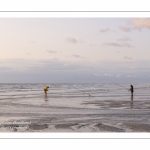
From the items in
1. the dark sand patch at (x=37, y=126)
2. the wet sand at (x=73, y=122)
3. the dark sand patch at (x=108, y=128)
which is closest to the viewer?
the dark sand patch at (x=108, y=128)

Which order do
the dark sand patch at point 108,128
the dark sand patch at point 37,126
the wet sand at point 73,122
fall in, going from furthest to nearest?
1. the dark sand patch at point 37,126
2. the wet sand at point 73,122
3. the dark sand patch at point 108,128

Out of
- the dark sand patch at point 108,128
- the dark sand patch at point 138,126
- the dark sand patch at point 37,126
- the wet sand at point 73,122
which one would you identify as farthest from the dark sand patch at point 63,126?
the dark sand patch at point 138,126

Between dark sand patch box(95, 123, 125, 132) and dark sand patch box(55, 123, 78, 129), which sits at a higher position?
dark sand patch box(55, 123, 78, 129)

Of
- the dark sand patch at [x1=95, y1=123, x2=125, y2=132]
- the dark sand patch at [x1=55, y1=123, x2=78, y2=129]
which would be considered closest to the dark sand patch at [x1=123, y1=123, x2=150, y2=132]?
the dark sand patch at [x1=95, y1=123, x2=125, y2=132]

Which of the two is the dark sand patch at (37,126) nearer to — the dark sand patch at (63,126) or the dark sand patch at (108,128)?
the dark sand patch at (63,126)

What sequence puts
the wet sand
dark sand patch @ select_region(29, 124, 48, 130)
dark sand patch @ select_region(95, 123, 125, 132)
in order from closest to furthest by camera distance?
1. dark sand patch @ select_region(95, 123, 125, 132)
2. the wet sand
3. dark sand patch @ select_region(29, 124, 48, 130)

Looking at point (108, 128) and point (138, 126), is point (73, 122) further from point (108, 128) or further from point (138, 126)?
point (138, 126)

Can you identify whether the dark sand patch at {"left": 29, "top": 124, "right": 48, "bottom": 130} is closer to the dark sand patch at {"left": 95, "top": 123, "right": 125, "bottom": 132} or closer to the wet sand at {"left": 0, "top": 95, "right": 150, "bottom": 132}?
the wet sand at {"left": 0, "top": 95, "right": 150, "bottom": 132}

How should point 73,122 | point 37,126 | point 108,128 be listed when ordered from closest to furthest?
1. point 108,128
2. point 37,126
3. point 73,122

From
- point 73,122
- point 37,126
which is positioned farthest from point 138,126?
point 37,126
